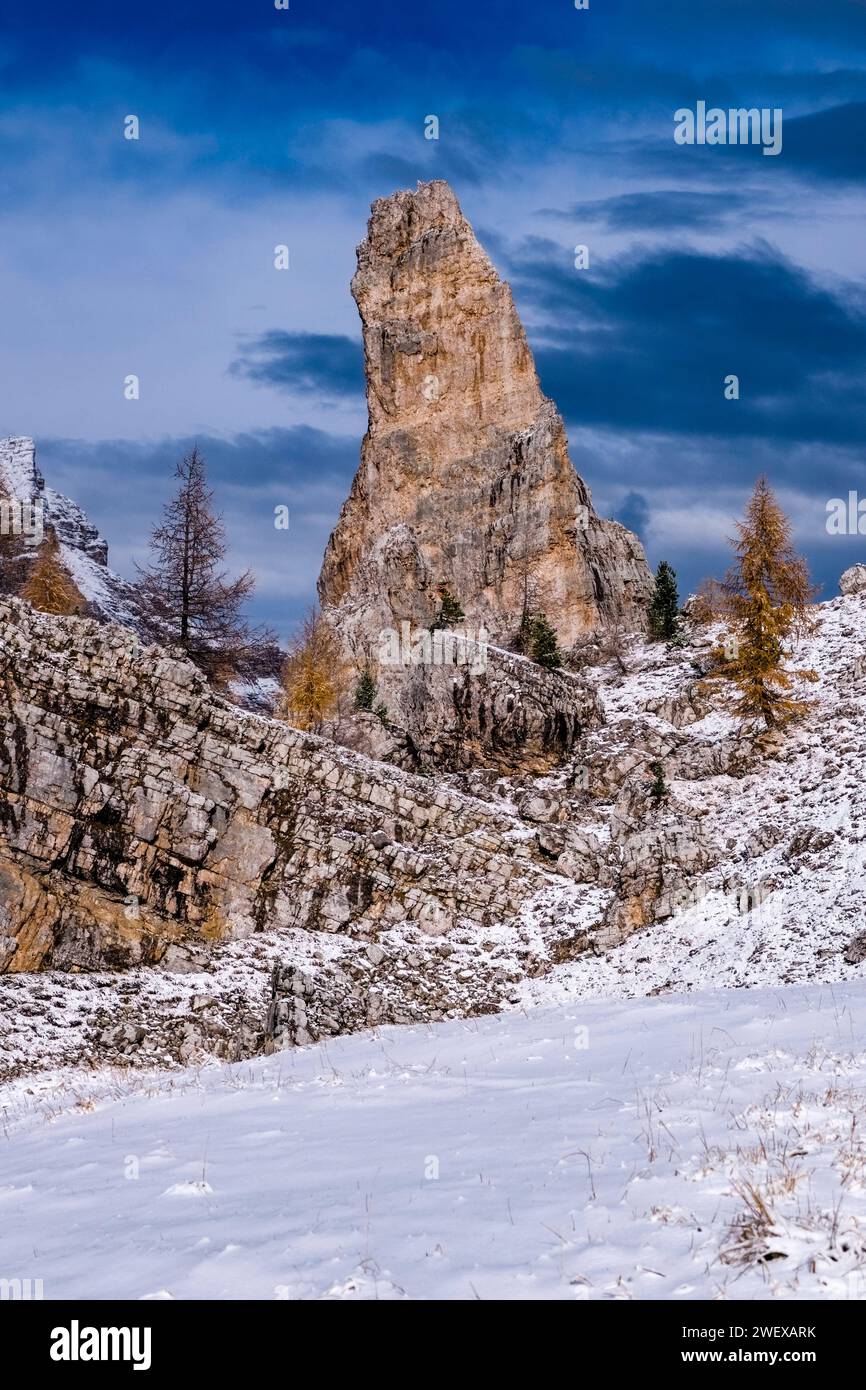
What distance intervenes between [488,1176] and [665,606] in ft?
165

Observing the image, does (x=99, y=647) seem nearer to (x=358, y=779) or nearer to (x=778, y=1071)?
(x=358, y=779)

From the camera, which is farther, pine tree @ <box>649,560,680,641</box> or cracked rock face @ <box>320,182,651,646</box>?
cracked rock face @ <box>320,182,651,646</box>

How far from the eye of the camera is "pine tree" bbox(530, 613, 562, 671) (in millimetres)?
51594

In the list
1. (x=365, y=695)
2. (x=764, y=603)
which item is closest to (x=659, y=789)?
(x=764, y=603)

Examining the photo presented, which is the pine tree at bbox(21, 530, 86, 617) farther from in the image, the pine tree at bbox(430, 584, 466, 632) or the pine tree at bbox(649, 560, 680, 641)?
the pine tree at bbox(649, 560, 680, 641)

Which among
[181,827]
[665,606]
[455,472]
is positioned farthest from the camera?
[455,472]

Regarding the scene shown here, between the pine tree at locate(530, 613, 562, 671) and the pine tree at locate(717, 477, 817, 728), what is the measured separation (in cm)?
1316

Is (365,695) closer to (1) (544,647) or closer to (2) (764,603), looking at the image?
(1) (544,647)

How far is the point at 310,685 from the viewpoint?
47.6 meters

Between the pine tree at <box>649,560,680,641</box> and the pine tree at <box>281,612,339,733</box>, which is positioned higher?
the pine tree at <box>649,560,680,641</box>

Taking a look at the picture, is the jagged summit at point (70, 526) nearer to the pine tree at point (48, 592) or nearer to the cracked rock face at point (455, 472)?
the cracked rock face at point (455, 472)

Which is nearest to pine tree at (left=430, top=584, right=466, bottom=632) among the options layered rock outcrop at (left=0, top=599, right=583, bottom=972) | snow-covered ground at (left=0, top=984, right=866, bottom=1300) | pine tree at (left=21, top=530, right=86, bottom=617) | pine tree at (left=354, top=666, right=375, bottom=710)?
pine tree at (left=354, top=666, right=375, bottom=710)

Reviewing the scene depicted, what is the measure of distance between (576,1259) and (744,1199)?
1155mm
